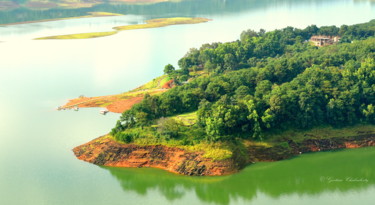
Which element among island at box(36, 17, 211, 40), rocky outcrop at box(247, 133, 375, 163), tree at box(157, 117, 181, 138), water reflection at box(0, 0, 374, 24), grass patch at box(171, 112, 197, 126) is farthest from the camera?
water reflection at box(0, 0, 374, 24)

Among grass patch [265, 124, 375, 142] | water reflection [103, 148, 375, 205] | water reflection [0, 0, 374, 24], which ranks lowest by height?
water reflection [103, 148, 375, 205]

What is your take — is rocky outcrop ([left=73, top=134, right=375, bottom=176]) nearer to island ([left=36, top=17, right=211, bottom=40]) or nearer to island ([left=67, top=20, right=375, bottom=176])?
island ([left=67, top=20, right=375, bottom=176])

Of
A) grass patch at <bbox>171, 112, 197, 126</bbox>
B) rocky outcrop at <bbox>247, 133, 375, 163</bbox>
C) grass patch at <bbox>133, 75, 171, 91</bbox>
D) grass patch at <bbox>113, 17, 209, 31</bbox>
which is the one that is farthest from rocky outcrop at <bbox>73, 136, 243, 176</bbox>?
grass patch at <bbox>113, 17, 209, 31</bbox>

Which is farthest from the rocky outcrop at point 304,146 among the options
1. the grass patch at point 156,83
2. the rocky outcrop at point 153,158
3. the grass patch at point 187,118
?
the grass patch at point 156,83

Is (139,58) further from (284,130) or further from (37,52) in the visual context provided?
(284,130)

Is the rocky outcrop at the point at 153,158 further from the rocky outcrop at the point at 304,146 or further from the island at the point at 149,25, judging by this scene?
the island at the point at 149,25

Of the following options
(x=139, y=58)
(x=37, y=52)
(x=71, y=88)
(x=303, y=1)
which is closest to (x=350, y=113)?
(x=71, y=88)
